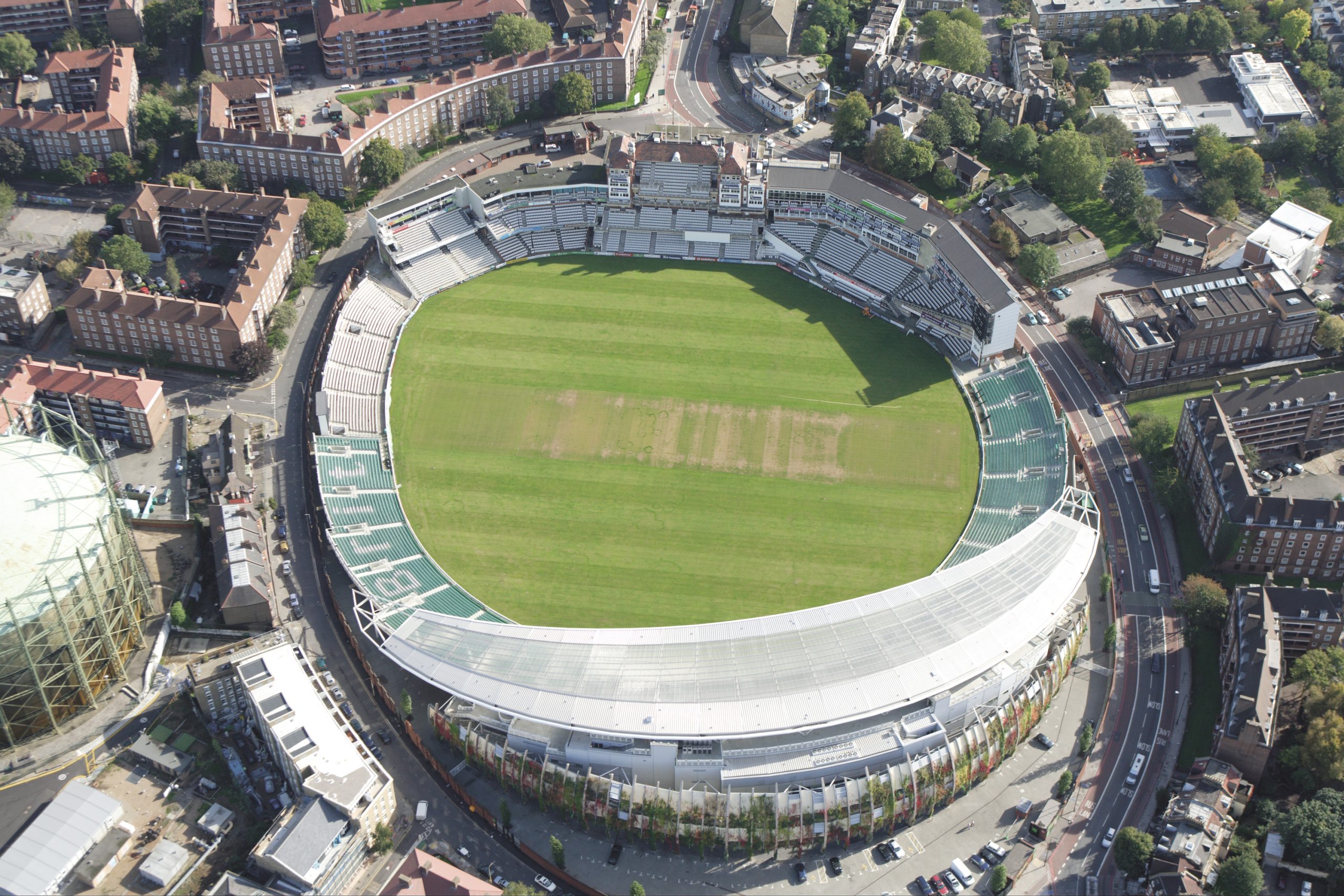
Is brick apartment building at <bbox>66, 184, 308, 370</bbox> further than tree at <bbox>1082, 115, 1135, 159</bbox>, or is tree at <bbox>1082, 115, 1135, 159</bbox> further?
tree at <bbox>1082, 115, 1135, 159</bbox>

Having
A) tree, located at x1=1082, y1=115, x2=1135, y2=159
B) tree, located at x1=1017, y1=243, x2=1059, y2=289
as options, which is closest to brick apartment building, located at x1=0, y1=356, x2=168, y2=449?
tree, located at x1=1017, y1=243, x2=1059, y2=289

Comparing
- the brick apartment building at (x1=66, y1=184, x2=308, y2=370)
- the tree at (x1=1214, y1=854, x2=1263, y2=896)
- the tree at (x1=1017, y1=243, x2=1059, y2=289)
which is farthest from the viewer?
the tree at (x1=1017, y1=243, x2=1059, y2=289)

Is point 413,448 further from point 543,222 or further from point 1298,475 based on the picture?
point 1298,475

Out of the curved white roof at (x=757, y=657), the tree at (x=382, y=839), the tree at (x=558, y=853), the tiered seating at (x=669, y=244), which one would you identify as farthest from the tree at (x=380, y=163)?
the tree at (x=558, y=853)

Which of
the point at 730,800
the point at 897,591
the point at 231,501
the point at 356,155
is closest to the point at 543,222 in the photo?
the point at 356,155

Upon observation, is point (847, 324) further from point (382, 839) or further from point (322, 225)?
point (382, 839)

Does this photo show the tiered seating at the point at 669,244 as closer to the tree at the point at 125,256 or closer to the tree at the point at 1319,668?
the tree at the point at 125,256

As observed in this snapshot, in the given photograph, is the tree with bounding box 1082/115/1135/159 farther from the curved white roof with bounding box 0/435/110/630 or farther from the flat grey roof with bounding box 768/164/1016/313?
the curved white roof with bounding box 0/435/110/630

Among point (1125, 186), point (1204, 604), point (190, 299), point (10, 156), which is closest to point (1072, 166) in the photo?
point (1125, 186)
